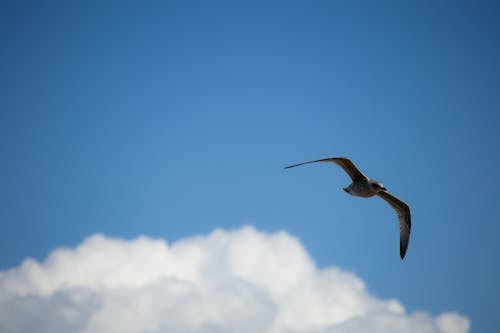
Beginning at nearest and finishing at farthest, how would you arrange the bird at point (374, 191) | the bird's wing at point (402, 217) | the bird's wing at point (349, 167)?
1. the bird's wing at point (349, 167)
2. the bird at point (374, 191)
3. the bird's wing at point (402, 217)

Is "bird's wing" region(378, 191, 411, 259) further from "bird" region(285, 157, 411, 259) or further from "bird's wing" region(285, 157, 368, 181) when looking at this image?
"bird's wing" region(285, 157, 368, 181)

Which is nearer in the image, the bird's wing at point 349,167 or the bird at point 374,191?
the bird's wing at point 349,167

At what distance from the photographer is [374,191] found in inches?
1586

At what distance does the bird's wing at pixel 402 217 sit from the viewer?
1773 inches

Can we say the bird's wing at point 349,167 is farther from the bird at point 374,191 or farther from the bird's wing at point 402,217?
the bird's wing at point 402,217

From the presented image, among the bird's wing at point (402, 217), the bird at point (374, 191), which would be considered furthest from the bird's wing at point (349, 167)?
the bird's wing at point (402, 217)

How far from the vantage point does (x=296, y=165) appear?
28859 mm

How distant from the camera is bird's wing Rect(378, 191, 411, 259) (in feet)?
148

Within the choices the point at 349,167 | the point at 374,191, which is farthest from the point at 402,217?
the point at 349,167

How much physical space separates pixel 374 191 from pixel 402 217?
24.8 ft

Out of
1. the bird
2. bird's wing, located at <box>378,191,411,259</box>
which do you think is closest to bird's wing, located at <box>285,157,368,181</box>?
the bird

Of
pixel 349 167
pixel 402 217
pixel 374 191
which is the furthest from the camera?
pixel 402 217

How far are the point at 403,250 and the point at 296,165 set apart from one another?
20838 millimetres

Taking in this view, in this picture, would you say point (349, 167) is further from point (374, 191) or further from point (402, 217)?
point (402, 217)
